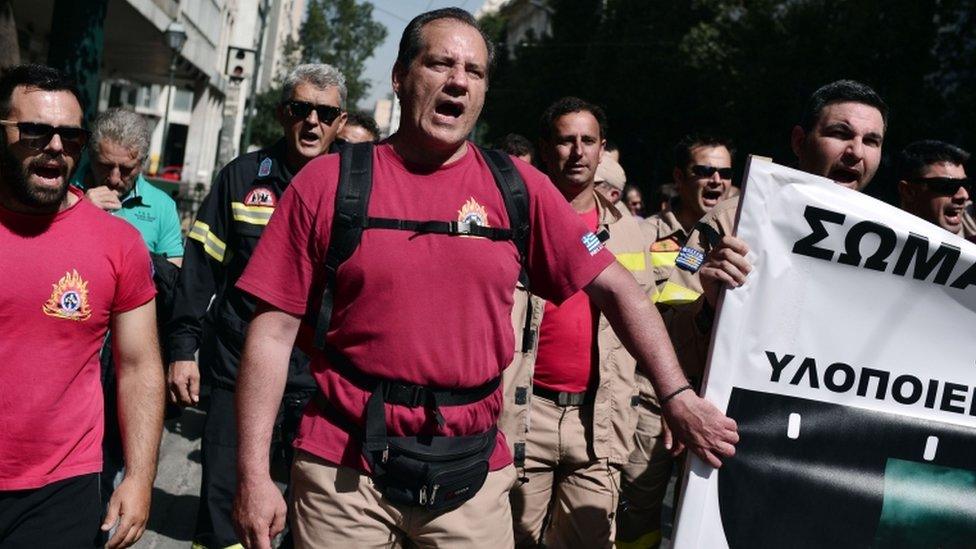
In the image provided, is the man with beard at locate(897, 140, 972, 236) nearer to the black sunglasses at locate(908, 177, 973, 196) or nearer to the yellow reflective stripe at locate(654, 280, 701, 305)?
the black sunglasses at locate(908, 177, 973, 196)

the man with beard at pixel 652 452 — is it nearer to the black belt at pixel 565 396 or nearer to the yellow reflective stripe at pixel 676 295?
the yellow reflective stripe at pixel 676 295

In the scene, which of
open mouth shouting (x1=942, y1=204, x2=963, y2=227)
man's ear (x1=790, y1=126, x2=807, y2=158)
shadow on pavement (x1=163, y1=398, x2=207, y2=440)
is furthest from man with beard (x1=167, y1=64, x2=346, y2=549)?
shadow on pavement (x1=163, y1=398, x2=207, y2=440)

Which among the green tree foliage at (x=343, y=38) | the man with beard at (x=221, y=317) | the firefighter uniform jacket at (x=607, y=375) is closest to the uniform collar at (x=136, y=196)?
the man with beard at (x=221, y=317)

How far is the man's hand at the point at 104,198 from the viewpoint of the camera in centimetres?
536

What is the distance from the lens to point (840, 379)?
3.79 meters

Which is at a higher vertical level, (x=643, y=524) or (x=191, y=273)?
(x=191, y=273)

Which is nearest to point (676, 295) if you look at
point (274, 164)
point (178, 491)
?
point (274, 164)

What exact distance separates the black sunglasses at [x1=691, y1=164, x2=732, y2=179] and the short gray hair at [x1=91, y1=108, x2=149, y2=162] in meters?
3.14

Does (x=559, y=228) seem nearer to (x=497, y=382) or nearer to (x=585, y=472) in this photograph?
(x=497, y=382)

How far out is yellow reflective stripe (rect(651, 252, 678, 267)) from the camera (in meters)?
6.20

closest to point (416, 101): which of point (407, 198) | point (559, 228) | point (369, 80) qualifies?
point (407, 198)

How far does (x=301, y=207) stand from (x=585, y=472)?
7.75ft

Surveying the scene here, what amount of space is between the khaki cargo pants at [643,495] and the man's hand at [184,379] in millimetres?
2038

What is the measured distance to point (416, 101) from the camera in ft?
11.4
